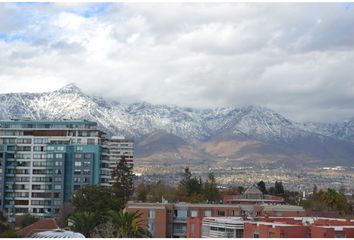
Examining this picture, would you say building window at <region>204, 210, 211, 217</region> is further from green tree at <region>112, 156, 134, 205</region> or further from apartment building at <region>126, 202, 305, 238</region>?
green tree at <region>112, 156, 134, 205</region>

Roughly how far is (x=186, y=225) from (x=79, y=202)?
949cm

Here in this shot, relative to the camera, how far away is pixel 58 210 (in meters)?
80.4

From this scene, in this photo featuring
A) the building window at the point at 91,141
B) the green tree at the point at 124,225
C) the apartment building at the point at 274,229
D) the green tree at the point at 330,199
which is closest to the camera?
the apartment building at the point at 274,229

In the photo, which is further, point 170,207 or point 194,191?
point 194,191

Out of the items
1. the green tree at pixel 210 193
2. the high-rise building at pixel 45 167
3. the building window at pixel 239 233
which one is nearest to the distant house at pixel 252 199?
the green tree at pixel 210 193

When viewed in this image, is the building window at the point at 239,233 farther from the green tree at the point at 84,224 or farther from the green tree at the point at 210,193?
the green tree at the point at 210,193

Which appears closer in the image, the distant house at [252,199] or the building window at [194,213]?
the building window at [194,213]

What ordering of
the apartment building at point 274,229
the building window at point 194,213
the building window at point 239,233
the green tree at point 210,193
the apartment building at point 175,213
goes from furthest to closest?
the green tree at point 210,193, the building window at point 194,213, the apartment building at point 175,213, the building window at point 239,233, the apartment building at point 274,229

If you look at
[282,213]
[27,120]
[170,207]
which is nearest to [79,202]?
[170,207]

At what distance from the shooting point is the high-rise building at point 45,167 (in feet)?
270

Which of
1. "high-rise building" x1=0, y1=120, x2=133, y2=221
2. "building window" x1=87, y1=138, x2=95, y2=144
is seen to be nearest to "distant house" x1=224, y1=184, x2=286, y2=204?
"high-rise building" x1=0, y1=120, x2=133, y2=221

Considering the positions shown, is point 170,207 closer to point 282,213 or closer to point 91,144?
point 282,213

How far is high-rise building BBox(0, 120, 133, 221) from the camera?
270 feet

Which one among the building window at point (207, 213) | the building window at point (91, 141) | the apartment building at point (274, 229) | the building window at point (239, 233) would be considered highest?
the building window at point (91, 141)
